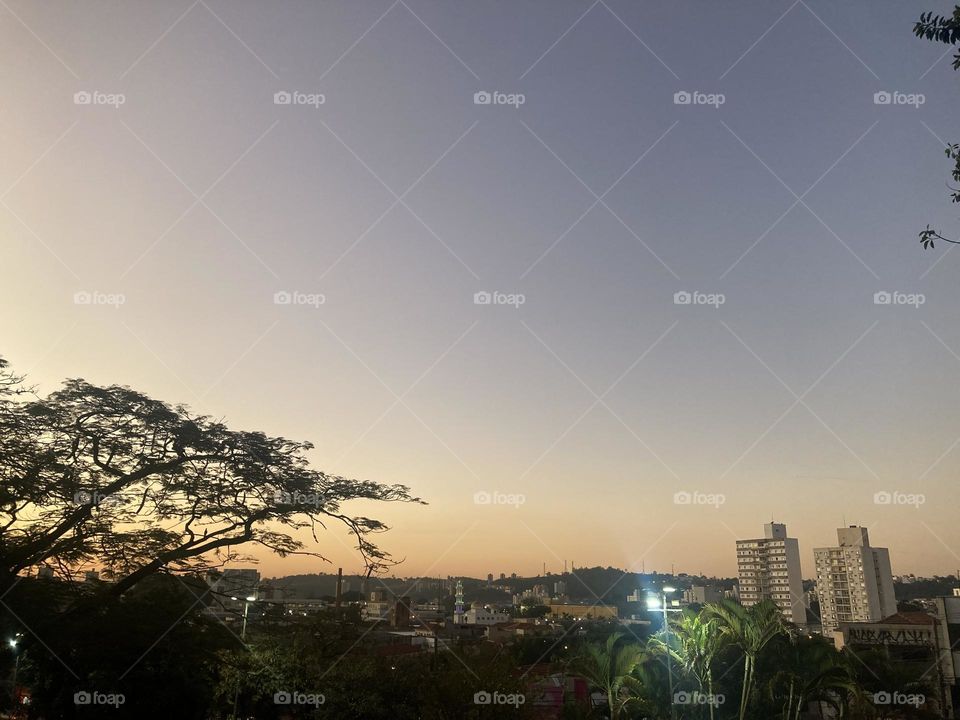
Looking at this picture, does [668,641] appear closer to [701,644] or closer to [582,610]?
[701,644]

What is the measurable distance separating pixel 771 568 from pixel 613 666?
12428 cm

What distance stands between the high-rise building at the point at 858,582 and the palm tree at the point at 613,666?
85119mm

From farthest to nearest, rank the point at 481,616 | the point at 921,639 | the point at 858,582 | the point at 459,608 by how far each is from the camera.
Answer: the point at 481,616 < the point at 858,582 < the point at 459,608 < the point at 921,639

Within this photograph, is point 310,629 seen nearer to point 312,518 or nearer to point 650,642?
point 312,518

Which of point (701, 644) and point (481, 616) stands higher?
point (701, 644)

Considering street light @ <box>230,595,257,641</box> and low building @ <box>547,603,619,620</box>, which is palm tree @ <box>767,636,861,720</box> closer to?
street light @ <box>230,595,257,641</box>

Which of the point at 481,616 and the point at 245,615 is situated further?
the point at 481,616

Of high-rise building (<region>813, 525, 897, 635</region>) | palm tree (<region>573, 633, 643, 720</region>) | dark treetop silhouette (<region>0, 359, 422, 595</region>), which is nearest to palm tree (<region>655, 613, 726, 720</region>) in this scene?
palm tree (<region>573, 633, 643, 720</region>)

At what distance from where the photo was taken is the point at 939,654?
3472cm

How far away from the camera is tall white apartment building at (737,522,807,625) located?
4843 inches

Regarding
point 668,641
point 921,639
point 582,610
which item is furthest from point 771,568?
point 668,641

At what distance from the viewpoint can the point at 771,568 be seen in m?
127

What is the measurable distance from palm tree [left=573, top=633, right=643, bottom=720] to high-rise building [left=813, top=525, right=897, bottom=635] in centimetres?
8512

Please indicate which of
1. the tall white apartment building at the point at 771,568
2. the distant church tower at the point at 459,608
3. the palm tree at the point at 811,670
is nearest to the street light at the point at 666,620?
the palm tree at the point at 811,670
